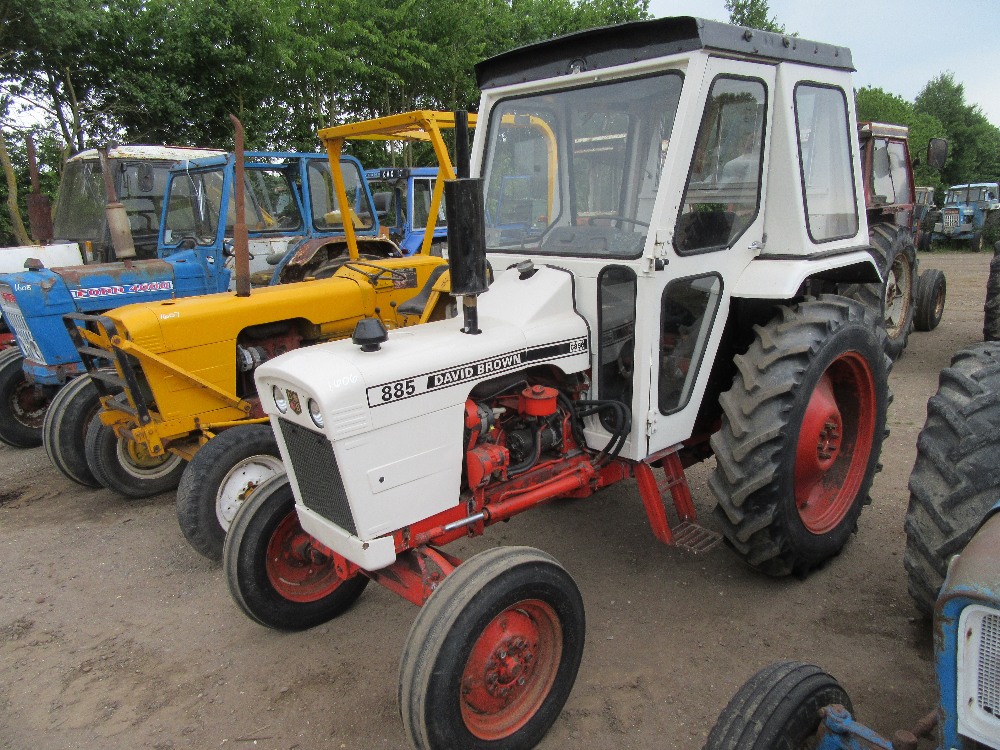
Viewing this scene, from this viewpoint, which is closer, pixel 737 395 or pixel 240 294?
pixel 737 395

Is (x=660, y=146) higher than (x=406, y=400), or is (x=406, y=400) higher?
(x=660, y=146)

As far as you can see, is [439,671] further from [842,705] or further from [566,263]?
[566,263]

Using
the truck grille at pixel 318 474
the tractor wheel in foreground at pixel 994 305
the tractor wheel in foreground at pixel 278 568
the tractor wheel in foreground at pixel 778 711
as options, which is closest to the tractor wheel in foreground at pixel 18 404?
the tractor wheel in foreground at pixel 278 568

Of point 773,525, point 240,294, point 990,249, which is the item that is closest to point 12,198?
point 240,294

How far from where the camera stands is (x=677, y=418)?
10.2 ft

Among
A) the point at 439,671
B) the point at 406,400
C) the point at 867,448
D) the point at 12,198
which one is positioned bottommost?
the point at 867,448

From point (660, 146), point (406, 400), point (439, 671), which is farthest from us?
point (660, 146)

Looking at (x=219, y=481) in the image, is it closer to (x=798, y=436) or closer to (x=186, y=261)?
(x=798, y=436)

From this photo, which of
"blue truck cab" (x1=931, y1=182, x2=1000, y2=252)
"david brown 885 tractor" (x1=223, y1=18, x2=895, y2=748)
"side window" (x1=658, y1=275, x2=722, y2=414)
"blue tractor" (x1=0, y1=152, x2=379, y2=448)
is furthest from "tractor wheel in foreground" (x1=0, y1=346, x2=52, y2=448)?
"blue truck cab" (x1=931, y1=182, x2=1000, y2=252)

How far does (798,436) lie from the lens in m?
3.02

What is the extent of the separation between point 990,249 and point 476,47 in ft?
51.5

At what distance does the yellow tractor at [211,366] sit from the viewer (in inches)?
154

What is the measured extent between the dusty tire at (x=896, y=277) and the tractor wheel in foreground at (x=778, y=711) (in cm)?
597

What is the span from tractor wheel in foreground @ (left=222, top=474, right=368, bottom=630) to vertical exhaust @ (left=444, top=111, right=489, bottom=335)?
1312 mm
